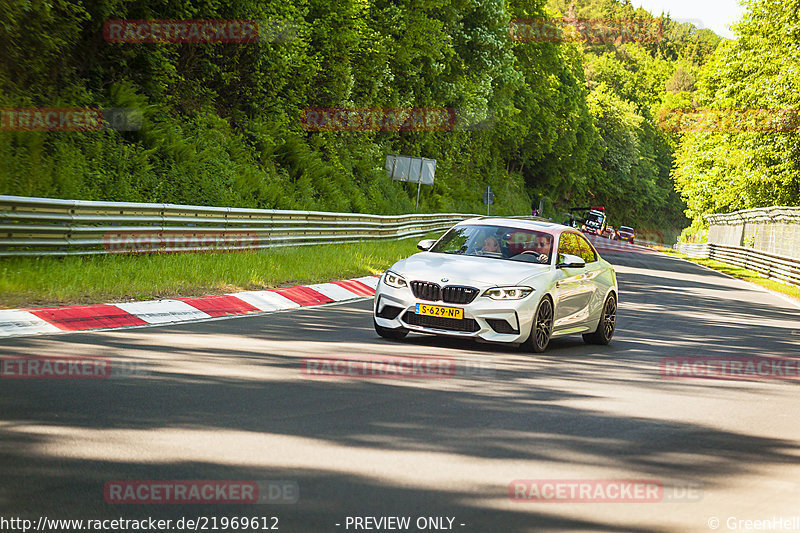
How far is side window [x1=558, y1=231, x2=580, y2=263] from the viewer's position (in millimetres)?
12177

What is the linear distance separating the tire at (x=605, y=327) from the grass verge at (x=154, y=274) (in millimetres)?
5578

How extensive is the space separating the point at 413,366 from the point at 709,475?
3898 mm

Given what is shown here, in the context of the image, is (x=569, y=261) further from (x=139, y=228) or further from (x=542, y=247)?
(x=139, y=228)

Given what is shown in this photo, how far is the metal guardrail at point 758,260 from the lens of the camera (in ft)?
111

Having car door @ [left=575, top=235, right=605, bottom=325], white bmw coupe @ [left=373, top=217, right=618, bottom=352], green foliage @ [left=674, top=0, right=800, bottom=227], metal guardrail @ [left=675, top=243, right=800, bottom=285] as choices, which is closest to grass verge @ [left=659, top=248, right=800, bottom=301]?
metal guardrail @ [left=675, top=243, right=800, bottom=285]

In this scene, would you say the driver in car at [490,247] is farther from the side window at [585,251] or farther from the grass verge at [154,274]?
the grass verge at [154,274]

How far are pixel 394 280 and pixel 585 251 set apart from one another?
3.28 m

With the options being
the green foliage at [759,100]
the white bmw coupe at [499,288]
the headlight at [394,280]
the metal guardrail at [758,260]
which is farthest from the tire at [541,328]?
the green foliage at [759,100]

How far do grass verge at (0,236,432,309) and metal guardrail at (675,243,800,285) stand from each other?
62.6 feet

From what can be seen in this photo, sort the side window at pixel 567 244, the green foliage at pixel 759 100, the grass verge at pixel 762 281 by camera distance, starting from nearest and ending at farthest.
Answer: the side window at pixel 567 244 → the grass verge at pixel 762 281 → the green foliage at pixel 759 100

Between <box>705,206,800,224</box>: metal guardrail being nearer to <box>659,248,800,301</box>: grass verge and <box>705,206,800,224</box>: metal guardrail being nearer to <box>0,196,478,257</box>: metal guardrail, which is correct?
<box>659,248,800,301</box>: grass verge

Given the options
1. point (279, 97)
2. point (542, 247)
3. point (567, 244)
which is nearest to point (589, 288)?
point (567, 244)

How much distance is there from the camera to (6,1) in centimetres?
1730

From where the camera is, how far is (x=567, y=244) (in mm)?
12438
